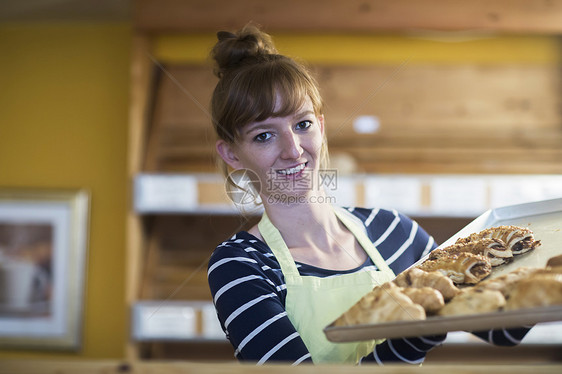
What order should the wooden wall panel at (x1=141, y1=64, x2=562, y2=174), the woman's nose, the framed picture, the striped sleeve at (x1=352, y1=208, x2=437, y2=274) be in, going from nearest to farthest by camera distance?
the woman's nose
the striped sleeve at (x1=352, y1=208, x2=437, y2=274)
the wooden wall panel at (x1=141, y1=64, x2=562, y2=174)
the framed picture

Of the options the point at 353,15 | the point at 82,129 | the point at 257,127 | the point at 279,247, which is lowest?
the point at 279,247

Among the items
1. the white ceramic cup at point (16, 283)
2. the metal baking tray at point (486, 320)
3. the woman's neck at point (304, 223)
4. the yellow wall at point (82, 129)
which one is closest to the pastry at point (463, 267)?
the metal baking tray at point (486, 320)

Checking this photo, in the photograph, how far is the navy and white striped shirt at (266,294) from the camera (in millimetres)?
534

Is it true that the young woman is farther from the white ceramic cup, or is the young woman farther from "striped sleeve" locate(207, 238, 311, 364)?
the white ceramic cup

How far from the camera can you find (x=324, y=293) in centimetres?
58

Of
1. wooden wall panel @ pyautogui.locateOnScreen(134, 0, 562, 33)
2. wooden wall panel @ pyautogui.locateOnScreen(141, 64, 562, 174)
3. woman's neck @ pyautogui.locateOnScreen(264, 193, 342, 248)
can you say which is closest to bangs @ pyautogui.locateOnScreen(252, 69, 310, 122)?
woman's neck @ pyautogui.locateOnScreen(264, 193, 342, 248)

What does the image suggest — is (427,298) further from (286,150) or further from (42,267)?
(42,267)

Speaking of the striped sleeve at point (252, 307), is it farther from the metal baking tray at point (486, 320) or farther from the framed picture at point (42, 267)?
the framed picture at point (42, 267)

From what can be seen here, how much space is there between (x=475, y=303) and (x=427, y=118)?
1450 millimetres

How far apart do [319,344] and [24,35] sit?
192cm

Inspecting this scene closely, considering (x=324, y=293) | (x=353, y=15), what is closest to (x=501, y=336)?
(x=324, y=293)

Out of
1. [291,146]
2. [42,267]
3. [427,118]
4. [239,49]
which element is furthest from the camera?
[42,267]

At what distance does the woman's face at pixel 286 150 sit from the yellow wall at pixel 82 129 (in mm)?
1500

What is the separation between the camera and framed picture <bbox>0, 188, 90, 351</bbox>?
191 cm
